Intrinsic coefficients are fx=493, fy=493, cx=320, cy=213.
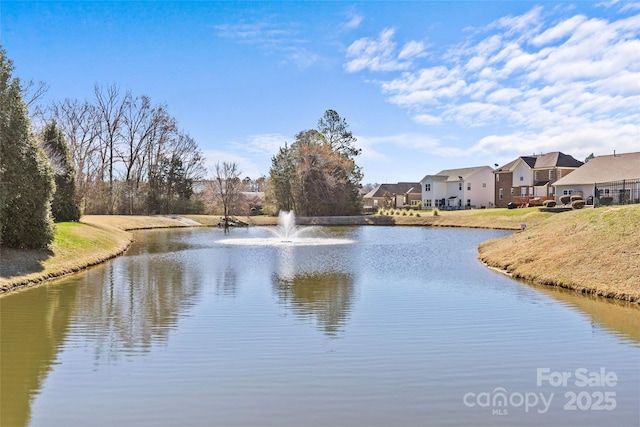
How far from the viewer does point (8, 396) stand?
702cm

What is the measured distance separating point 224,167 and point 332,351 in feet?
176

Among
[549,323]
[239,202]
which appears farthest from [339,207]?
[549,323]

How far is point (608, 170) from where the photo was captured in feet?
156

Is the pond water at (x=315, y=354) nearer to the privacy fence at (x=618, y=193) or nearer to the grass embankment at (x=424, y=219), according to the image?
the privacy fence at (x=618, y=193)

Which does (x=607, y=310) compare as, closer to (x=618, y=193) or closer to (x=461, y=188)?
(x=618, y=193)

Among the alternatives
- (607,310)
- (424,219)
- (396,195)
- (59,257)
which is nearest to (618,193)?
(424,219)

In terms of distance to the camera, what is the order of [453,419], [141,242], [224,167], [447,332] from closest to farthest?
1. [453,419]
2. [447,332]
3. [141,242]
4. [224,167]

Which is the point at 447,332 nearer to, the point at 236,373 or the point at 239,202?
the point at 236,373

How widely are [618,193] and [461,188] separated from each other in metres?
34.9

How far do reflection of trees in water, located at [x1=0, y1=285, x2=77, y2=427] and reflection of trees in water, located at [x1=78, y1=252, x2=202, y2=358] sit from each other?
54 centimetres

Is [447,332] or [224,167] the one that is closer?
[447,332]

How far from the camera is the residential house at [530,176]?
61281 mm

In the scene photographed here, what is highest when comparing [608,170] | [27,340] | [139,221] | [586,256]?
[608,170]

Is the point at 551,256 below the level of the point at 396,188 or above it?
below
